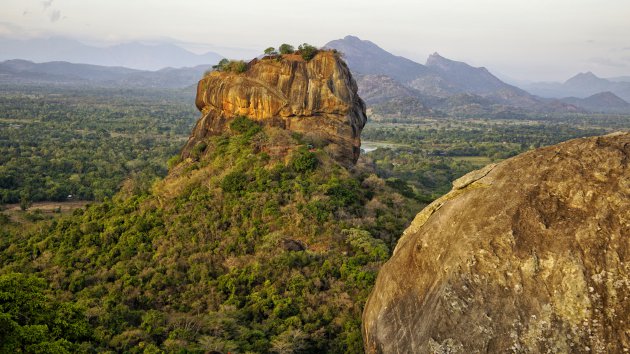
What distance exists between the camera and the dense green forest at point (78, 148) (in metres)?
55.4

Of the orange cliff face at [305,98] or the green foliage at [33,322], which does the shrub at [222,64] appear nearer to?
the orange cliff face at [305,98]

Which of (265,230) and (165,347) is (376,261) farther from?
(165,347)

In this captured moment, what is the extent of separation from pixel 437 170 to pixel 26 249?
60928mm

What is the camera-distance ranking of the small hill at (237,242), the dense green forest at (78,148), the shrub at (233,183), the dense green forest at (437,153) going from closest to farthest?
the small hill at (237,242), the shrub at (233,183), the dense green forest at (78,148), the dense green forest at (437,153)

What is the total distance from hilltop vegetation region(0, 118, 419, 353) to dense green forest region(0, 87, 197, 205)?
11.7 metres

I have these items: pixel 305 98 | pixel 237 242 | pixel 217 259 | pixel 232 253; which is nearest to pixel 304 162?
pixel 305 98

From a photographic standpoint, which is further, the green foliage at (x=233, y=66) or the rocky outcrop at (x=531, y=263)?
the green foliage at (x=233, y=66)

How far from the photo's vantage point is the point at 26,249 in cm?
2817

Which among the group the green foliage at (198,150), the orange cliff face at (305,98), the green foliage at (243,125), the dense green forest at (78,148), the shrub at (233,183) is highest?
the orange cliff face at (305,98)

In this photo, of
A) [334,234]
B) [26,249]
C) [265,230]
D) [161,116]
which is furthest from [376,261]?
[161,116]

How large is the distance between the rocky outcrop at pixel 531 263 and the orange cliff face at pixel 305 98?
2062 cm

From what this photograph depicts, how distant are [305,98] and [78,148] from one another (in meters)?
63.1

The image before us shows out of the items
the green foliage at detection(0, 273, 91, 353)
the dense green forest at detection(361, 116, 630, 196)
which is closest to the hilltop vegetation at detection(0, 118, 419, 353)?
the green foliage at detection(0, 273, 91, 353)

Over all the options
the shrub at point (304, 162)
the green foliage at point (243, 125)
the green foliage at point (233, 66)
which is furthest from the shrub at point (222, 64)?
the shrub at point (304, 162)
